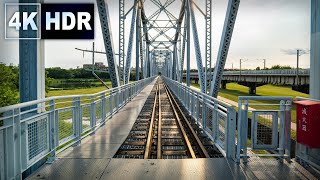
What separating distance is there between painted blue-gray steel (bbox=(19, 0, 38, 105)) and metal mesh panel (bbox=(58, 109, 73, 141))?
30.8 inches

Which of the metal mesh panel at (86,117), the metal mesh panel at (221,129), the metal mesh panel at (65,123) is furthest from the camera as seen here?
the metal mesh panel at (86,117)

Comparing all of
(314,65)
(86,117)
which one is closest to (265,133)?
(314,65)

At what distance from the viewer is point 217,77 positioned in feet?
40.8

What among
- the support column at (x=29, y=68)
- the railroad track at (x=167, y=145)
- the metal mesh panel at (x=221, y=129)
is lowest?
the railroad track at (x=167, y=145)

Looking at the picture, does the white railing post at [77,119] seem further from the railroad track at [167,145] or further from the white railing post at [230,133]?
the white railing post at [230,133]

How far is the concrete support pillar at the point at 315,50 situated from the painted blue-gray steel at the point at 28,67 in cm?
503

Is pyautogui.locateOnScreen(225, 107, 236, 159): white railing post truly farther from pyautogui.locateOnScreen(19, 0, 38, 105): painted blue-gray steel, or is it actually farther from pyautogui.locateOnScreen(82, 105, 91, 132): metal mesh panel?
pyautogui.locateOnScreen(82, 105, 91, 132): metal mesh panel

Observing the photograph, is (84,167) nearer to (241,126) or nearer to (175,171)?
(175,171)

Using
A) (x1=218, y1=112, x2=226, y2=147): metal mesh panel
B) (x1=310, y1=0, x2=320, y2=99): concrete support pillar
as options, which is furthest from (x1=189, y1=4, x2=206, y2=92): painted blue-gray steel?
(x1=310, y1=0, x2=320, y2=99): concrete support pillar

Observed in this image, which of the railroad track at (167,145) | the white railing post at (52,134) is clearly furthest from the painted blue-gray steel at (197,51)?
the white railing post at (52,134)

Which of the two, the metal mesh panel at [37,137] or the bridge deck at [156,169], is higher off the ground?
the metal mesh panel at [37,137]

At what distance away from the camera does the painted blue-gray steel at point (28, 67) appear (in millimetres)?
5633

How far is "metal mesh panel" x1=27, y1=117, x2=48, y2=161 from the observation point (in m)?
4.92

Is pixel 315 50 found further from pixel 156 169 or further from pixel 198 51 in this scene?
pixel 198 51
